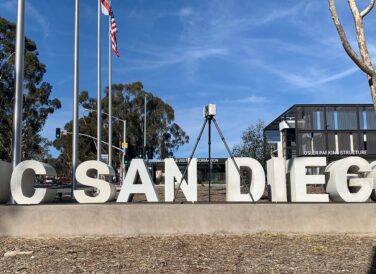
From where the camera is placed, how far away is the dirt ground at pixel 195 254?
7703mm

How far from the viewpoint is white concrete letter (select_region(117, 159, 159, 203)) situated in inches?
479

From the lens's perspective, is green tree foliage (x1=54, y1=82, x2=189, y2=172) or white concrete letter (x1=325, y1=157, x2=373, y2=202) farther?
green tree foliage (x1=54, y1=82, x2=189, y2=172)

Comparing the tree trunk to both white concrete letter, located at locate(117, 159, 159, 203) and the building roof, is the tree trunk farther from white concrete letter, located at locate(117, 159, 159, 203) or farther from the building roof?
the building roof

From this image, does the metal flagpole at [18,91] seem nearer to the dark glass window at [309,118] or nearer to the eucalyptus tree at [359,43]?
the eucalyptus tree at [359,43]

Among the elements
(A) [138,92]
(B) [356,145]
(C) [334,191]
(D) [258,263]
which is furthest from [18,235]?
(B) [356,145]

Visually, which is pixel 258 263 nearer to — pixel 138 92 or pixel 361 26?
pixel 361 26

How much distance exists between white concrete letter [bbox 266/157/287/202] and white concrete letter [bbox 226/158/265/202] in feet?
1.03

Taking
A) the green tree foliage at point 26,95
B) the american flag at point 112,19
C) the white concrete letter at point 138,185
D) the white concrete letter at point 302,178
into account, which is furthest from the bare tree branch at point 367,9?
the green tree foliage at point 26,95

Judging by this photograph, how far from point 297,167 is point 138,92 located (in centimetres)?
5342

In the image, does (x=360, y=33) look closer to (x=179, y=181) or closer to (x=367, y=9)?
(x=367, y=9)

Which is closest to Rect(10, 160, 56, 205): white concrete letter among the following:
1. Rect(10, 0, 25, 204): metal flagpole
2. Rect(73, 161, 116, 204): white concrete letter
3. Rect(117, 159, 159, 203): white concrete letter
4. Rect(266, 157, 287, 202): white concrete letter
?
Rect(73, 161, 116, 204): white concrete letter

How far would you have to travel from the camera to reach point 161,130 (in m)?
66.9

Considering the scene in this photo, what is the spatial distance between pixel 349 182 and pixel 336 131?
55098 millimetres

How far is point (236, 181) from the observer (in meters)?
12.6
